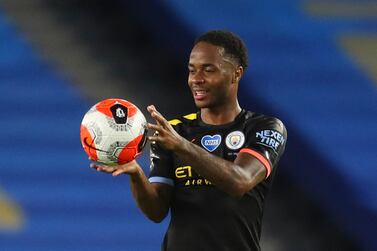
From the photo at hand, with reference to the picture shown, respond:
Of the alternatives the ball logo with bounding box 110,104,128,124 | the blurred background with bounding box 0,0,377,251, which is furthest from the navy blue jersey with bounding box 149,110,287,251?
the blurred background with bounding box 0,0,377,251

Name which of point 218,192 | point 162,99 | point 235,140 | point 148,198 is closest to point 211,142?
point 235,140

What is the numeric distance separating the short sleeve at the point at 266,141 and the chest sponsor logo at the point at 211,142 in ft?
0.34

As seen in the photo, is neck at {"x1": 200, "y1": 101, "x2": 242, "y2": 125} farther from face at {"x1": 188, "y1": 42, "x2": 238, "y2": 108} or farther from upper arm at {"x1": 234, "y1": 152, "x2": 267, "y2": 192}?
upper arm at {"x1": 234, "y1": 152, "x2": 267, "y2": 192}

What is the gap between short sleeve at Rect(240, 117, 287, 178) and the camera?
2678mm

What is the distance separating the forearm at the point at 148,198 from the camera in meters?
2.63

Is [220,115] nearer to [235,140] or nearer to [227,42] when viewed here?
[235,140]

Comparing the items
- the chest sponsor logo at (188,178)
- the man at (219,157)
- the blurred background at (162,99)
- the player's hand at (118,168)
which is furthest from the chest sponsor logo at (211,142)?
the blurred background at (162,99)

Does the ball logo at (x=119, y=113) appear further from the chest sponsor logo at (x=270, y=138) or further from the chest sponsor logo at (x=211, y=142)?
the chest sponsor logo at (x=270, y=138)

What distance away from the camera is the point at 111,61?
14.9ft

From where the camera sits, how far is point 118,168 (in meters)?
2.43
